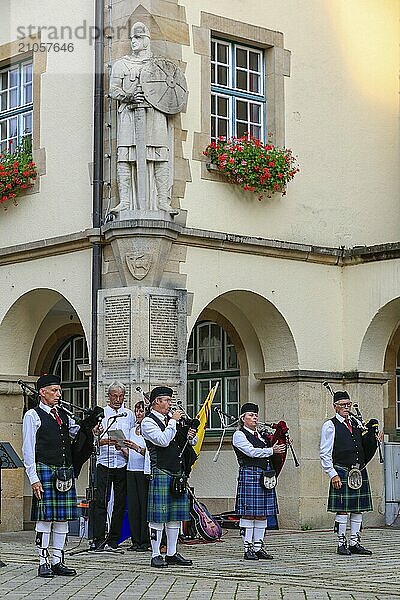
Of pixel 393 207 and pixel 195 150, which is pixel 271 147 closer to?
pixel 195 150

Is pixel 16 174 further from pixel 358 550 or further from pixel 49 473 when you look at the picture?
pixel 358 550

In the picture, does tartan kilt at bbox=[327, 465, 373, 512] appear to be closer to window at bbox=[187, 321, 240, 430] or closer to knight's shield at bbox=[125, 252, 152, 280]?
knight's shield at bbox=[125, 252, 152, 280]

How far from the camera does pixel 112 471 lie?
1409 centimetres

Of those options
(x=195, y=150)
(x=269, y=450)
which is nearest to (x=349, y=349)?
(x=195, y=150)

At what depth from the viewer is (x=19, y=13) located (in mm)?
17453

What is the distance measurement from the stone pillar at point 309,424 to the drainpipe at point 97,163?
256 cm

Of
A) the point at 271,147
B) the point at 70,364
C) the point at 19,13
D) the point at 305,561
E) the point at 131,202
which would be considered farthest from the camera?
the point at 70,364

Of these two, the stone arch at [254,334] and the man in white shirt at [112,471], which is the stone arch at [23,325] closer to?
the stone arch at [254,334]

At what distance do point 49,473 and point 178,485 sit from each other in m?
1.27

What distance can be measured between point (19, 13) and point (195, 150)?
3438mm

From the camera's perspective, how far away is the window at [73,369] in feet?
61.6

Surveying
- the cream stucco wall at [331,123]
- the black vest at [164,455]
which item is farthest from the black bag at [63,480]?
the cream stucco wall at [331,123]

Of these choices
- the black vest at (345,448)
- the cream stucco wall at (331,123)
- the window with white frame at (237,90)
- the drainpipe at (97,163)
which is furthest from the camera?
the window with white frame at (237,90)

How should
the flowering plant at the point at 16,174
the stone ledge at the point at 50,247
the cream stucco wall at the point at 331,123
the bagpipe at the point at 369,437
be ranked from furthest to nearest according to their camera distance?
the flowering plant at the point at 16,174 → the cream stucco wall at the point at 331,123 → the stone ledge at the point at 50,247 → the bagpipe at the point at 369,437
